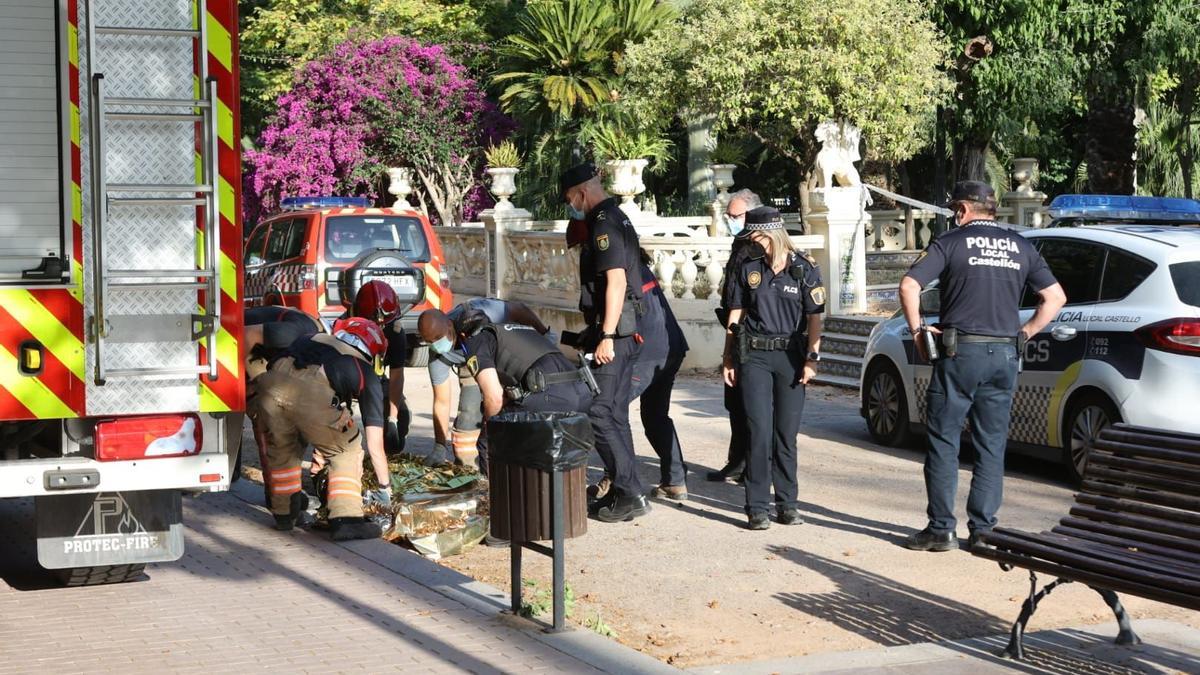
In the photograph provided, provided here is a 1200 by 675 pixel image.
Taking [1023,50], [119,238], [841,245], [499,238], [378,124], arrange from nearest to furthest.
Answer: [119,238]
[841,245]
[1023,50]
[499,238]
[378,124]

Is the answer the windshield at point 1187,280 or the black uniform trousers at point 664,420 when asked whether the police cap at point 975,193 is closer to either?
the windshield at point 1187,280

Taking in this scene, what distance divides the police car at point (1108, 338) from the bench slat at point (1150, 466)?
271 centimetres

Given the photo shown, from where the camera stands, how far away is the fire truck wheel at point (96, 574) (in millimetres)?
7938

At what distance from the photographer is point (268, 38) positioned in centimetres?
3506

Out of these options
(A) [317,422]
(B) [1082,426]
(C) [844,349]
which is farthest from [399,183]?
(A) [317,422]

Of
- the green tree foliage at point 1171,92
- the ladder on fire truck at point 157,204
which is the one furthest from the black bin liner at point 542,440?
the green tree foliage at point 1171,92

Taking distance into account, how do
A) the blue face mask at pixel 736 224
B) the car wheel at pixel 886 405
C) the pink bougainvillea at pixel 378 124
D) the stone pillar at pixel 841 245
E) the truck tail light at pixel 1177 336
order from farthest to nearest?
the pink bougainvillea at pixel 378 124, the stone pillar at pixel 841 245, the car wheel at pixel 886 405, the blue face mask at pixel 736 224, the truck tail light at pixel 1177 336

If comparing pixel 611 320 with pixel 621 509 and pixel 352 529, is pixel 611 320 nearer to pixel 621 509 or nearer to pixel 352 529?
pixel 621 509

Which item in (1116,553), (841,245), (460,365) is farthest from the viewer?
(841,245)

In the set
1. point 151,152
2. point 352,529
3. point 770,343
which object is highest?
point 151,152

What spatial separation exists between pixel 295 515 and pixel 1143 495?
479 centimetres

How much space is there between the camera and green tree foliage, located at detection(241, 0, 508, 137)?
109 feet

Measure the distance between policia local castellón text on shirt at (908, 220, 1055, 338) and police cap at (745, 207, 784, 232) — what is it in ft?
3.77

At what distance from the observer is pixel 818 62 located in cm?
2302
